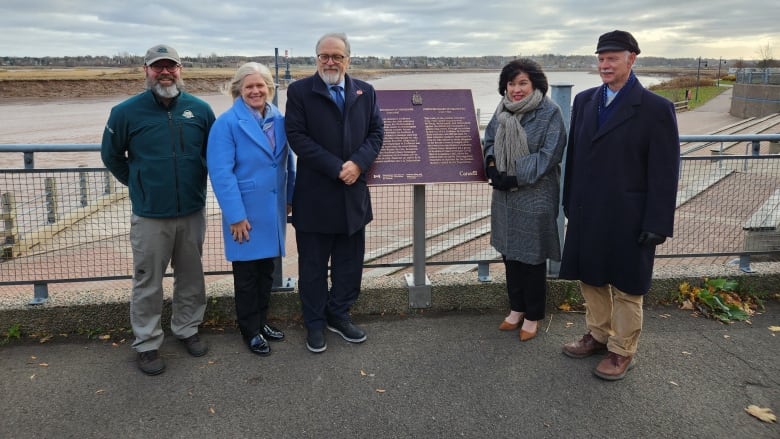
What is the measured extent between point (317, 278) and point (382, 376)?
794 millimetres

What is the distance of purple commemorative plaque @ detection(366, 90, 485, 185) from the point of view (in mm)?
4180

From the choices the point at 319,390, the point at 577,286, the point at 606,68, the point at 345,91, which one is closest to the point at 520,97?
the point at 606,68

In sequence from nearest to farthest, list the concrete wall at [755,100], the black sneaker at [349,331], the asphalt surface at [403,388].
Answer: the asphalt surface at [403,388] → the black sneaker at [349,331] → the concrete wall at [755,100]

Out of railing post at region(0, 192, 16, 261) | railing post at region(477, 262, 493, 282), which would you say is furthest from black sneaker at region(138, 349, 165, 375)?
railing post at region(0, 192, 16, 261)

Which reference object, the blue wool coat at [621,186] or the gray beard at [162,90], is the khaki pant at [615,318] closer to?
the blue wool coat at [621,186]

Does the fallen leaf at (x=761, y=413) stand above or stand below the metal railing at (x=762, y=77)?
below

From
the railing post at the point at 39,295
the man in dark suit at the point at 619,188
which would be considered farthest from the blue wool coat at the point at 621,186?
the railing post at the point at 39,295

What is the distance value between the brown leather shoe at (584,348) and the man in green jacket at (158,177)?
7.56 feet

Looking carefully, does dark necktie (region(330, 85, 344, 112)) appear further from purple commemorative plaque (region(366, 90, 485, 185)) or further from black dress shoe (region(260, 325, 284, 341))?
black dress shoe (region(260, 325, 284, 341))

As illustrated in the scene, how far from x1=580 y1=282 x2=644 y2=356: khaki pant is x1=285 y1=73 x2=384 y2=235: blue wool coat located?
155 cm

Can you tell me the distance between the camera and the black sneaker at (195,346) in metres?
3.79

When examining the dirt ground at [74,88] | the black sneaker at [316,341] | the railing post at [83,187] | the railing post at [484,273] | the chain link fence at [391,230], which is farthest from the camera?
the dirt ground at [74,88]

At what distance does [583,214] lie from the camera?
3604mm

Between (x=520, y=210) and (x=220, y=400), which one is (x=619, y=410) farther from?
(x=220, y=400)
